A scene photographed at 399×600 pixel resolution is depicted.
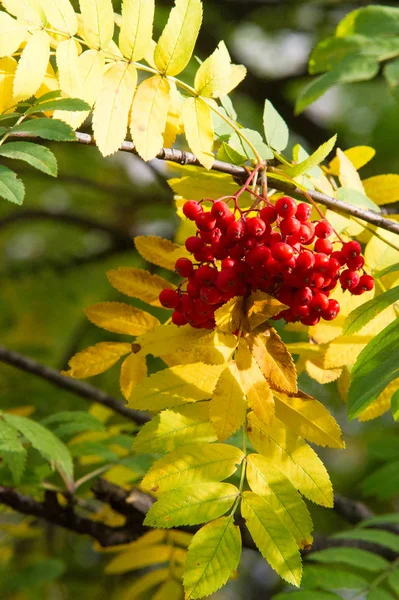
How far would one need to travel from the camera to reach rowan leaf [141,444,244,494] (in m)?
1.43

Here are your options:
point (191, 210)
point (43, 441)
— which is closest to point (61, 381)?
point (43, 441)

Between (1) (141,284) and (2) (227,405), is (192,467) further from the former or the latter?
(1) (141,284)

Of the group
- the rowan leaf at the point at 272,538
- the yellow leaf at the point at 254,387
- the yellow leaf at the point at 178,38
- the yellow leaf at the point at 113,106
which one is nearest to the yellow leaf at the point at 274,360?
the yellow leaf at the point at 254,387

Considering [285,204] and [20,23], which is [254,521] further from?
[20,23]

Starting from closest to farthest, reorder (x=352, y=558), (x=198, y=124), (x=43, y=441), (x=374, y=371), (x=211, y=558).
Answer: (x=211, y=558) < (x=374, y=371) < (x=198, y=124) < (x=43, y=441) < (x=352, y=558)

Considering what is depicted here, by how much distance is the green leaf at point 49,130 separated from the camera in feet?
4.72

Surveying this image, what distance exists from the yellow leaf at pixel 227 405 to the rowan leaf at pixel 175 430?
2.9 inches

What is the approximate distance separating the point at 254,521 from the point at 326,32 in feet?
13.3

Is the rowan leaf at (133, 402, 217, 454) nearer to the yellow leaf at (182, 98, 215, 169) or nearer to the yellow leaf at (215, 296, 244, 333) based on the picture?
the yellow leaf at (215, 296, 244, 333)

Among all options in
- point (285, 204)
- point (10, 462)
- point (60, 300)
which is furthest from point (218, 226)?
point (60, 300)

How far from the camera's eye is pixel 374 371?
57.9 inches

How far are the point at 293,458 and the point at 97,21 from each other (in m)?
1.01

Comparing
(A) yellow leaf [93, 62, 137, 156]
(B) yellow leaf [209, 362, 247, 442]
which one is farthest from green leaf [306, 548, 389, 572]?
(A) yellow leaf [93, 62, 137, 156]

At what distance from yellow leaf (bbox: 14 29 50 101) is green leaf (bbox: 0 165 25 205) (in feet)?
0.60
